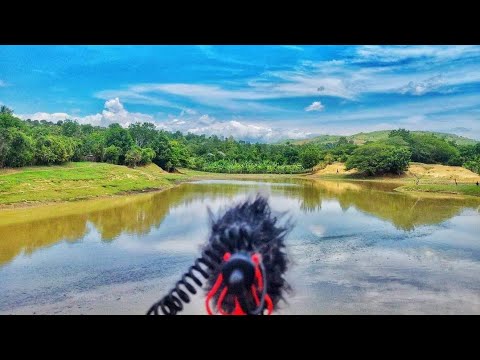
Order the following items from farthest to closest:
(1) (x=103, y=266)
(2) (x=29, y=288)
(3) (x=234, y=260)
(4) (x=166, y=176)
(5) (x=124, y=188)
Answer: (4) (x=166, y=176), (5) (x=124, y=188), (1) (x=103, y=266), (2) (x=29, y=288), (3) (x=234, y=260)

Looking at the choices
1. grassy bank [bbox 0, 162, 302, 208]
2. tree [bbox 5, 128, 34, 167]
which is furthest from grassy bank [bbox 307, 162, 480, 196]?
tree [bbox 5, 128, 34, 167]

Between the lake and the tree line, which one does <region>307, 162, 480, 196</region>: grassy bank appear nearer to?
the tree line

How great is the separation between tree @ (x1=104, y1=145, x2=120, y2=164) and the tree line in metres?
0.03

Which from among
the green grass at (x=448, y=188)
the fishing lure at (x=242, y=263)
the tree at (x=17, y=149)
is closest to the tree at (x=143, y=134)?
the tree at (x=17, y=149)

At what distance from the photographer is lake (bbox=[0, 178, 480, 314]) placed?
5.64 metres

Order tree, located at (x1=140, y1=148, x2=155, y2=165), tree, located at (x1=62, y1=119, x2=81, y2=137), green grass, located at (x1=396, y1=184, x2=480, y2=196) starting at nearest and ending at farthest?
1. green grass, located at (x1=396, y1=184, x2=480, y2=196)
2. tree, located at (x1=140, y1=148, x2=155, y2=165)
3. tree, located at (x1=62, y1=119, x2=81, y2=137)

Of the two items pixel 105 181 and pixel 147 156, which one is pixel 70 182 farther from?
pixel 147 156

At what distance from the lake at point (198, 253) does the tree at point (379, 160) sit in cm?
1083

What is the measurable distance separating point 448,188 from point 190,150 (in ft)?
56.3

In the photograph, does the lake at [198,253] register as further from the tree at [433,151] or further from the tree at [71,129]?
the tree at [71,129]
